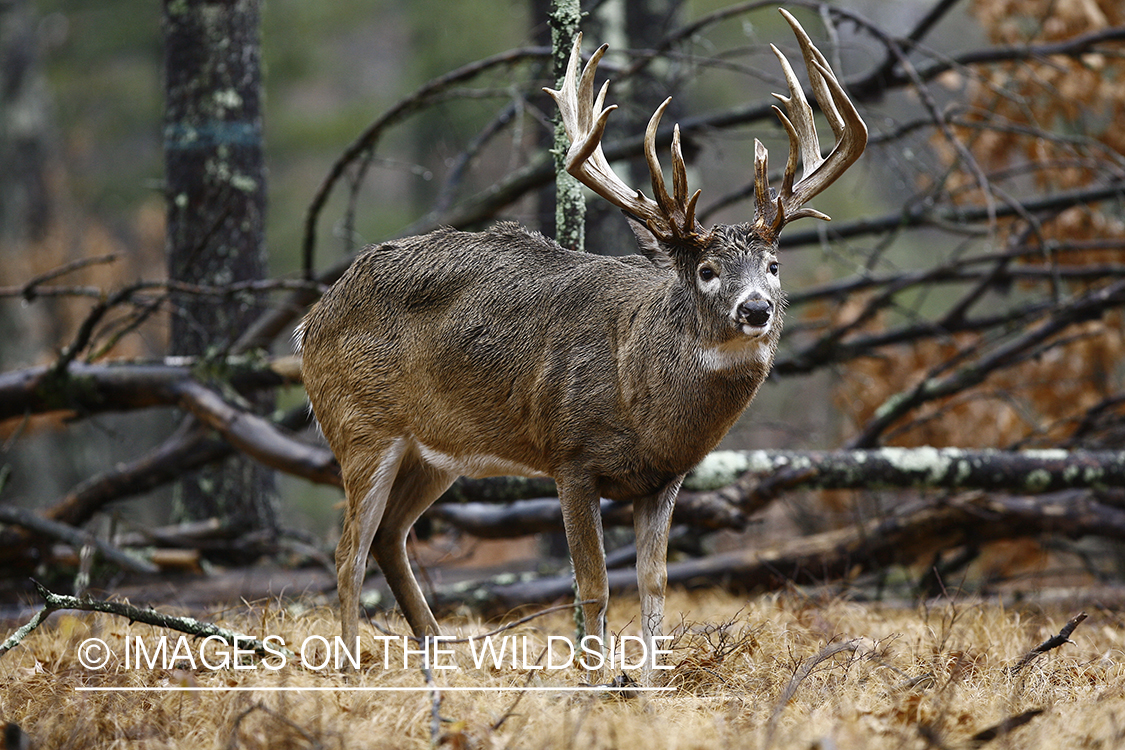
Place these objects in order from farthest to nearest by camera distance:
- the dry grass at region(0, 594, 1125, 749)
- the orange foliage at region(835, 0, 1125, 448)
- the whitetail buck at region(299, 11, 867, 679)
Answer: the orange foliage at region(835, 0, 1125, 448), the whitetail buck at region(299, 11, 867, 679), the dry grass at region(0, 594, 1125, 749)

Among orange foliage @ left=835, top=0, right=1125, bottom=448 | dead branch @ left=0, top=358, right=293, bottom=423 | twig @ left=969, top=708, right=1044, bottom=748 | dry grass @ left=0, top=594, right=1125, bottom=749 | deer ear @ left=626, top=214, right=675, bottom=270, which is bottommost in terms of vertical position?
twig @ left=969, top=708, right=1044, bottom=748

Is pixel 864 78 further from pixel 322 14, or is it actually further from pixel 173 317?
pixel 322 14

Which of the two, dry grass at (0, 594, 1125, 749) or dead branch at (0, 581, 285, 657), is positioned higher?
dead branch at (0, 581, 285, 657)

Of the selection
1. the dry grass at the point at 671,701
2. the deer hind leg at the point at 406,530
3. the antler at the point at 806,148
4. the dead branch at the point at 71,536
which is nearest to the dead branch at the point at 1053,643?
the dry grass at the point at 671,701

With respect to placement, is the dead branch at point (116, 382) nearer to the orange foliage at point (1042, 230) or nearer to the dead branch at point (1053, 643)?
the dead branch at point (1053, 643)

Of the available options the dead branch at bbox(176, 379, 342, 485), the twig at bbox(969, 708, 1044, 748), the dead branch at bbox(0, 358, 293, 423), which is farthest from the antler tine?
the dead branch at bbox(0, 358, 293, 423)

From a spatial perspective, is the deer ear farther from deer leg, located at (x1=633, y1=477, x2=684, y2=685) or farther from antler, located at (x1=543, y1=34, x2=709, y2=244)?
deer leg, located at (x1=633, y1=477, x2=684, y2=685)

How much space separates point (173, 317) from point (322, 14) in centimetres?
1336

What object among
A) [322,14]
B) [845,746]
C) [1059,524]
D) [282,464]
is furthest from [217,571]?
[322,14]

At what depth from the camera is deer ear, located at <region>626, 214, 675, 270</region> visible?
4422 millimetres

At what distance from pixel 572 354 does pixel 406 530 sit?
4.50 ft
